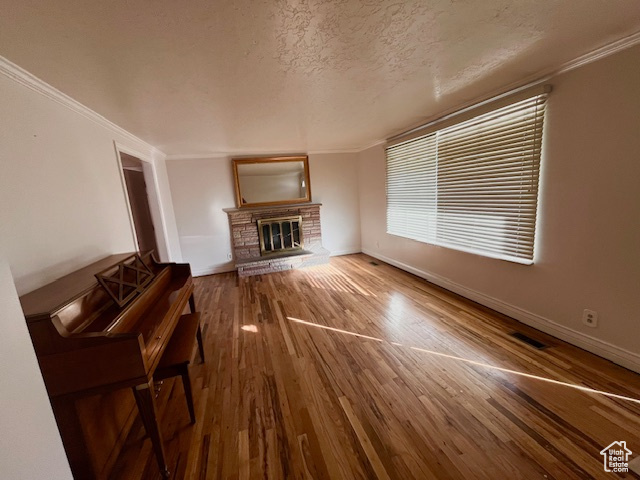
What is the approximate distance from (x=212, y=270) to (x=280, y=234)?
1480mm

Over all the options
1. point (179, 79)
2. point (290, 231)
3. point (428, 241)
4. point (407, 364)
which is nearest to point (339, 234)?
point (290, 231)

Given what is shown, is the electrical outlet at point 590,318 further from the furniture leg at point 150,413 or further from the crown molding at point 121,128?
the furniture leg at point 150,413

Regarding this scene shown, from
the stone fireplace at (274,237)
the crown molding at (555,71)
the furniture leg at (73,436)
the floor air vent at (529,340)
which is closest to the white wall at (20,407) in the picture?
the furniture leg at (73,436)

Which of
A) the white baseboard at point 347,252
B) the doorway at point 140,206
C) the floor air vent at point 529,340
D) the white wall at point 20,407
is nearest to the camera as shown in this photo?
the white wall at point 20,407

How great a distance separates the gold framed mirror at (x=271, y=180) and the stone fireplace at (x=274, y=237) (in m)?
0.16

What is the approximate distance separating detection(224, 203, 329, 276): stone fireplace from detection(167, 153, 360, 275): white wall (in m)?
0.24

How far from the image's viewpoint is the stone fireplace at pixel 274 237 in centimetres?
466

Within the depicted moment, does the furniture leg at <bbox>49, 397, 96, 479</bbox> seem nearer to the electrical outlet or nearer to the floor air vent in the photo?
the floor air vent

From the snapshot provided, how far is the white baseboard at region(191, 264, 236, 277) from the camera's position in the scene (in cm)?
468

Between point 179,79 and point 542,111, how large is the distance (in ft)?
9.44

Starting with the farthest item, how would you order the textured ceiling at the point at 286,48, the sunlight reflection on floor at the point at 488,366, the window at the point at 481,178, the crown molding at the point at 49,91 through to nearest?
1. the window at the point at 481,178
2. the sunlight reflection on floor at the point at 488,366
3. the crown molding at the point at 49,91
4. the textured ceiling at the point at 286,48

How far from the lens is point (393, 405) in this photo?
1612 millimetres

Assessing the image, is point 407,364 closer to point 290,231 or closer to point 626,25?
point 626,25

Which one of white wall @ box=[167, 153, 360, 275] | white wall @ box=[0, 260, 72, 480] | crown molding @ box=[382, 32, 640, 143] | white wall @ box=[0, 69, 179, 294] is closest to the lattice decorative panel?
white wall @ box=[0, 69, 179, 294]
